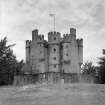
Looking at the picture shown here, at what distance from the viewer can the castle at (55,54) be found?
2292 inches

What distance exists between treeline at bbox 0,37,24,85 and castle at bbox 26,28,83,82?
461cm

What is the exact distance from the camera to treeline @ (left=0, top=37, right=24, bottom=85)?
4956 cm

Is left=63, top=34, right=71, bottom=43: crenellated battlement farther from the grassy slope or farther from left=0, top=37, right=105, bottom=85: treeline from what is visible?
the grassy slope

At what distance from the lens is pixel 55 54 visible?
197 feet

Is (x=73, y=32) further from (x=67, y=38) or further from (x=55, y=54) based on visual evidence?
(x=55, y=54)

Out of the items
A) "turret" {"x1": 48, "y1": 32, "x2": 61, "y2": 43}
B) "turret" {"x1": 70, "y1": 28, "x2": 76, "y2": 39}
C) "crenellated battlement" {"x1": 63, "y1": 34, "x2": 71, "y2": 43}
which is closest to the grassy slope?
"crenellated battlement" {"x1": 63, "y1": 34, "x2": 71, "y2": 43}

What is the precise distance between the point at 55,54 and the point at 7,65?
13.3m

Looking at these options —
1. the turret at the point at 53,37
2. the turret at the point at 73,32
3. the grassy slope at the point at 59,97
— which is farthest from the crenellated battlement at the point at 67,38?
the grassy slope at the point at 59,97

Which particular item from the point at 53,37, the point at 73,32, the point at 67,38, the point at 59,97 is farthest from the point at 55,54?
the point at 59,97

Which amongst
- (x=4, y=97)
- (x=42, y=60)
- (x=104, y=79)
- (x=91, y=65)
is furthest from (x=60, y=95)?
(x=91, y=65)

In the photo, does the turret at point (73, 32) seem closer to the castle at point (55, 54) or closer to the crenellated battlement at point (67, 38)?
the castle at point (55, 54)

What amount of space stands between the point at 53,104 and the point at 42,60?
112ft

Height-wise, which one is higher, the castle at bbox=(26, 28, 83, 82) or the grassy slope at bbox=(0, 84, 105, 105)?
the castle at bbox=(26, 28, 83, 82)

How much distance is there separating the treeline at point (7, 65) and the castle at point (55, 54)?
4.61 metres
